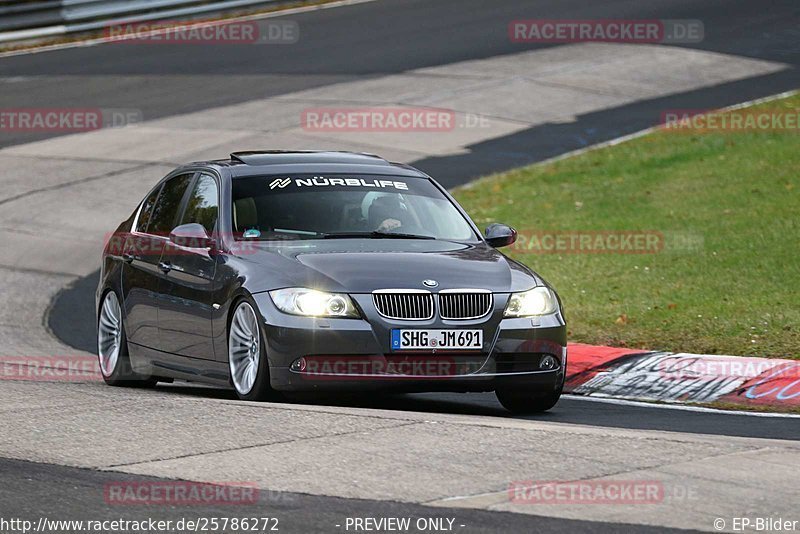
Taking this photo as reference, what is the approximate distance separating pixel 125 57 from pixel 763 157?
598 inches

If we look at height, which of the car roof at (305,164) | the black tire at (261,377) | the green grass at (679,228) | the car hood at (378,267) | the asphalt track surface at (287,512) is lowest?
the green grass at (679,228)

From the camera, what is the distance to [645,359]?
1124cm

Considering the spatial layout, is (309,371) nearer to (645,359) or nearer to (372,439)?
(372,439)

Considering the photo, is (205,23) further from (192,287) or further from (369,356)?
(369,356)

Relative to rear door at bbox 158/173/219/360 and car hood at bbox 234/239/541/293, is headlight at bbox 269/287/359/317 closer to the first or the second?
car hood at bbox 234/239/541/293

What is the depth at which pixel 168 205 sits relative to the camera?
36.0 feet

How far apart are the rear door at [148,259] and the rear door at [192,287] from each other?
0.44 ft

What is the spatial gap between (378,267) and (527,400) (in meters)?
1.36

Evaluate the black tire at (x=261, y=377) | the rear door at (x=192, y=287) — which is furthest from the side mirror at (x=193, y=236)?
the black tire at (x=261, y=377)

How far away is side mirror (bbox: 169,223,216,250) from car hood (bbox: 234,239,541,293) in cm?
44

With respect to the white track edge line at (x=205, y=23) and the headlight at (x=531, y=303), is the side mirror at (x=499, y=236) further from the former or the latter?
the white track edge line at (x=205, y=23)

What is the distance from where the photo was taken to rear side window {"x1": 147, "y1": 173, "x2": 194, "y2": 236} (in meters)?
10.8

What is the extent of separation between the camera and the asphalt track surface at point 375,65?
22688 millimetres

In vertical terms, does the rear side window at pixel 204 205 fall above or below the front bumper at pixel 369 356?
above
